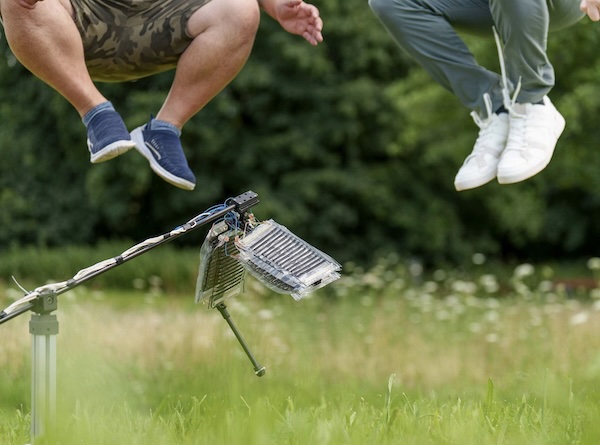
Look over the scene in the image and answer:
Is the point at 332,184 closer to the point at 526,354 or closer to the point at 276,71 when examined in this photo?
the point at 276,71

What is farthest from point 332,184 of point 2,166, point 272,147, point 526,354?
point 526,354

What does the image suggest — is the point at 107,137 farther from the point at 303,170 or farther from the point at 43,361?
the point at 303,170

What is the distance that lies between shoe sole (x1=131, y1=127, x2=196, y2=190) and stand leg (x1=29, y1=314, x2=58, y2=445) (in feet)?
2.32

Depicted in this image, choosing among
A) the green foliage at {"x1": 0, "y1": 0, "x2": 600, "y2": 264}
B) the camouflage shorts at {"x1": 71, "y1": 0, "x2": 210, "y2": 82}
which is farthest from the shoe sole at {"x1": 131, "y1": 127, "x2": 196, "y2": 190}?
the green foliage at {"x1": 0, "y1": 0, "x2": 600, "y2": 264}

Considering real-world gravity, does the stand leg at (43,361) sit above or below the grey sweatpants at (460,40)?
below

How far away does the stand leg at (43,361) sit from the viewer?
2.21 meters

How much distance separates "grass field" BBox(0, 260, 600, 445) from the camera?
8.45 feet

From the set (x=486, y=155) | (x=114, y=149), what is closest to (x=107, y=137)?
(x=114, y=149)

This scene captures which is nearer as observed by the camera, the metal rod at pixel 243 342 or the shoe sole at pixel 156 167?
the metal rod at pixel 243 342

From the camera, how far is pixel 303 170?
15.2 m

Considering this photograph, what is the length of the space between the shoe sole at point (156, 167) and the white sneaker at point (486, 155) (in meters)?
0.85

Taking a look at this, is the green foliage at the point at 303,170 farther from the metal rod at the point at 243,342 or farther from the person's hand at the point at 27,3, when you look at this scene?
Answer: the metal rod at the point at 243,342

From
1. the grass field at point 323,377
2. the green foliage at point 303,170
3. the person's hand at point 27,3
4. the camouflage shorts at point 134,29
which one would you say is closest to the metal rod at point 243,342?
the grass field at point 323,377

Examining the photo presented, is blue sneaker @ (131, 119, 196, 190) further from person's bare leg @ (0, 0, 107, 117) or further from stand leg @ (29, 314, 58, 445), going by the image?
stand leg @ (29, 314, 58, 445)
